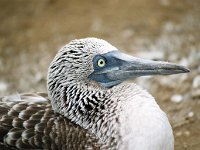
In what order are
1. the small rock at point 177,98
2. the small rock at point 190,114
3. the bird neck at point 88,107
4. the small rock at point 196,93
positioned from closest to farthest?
the bird neck at point 88,107 → the small rock at point 190,114 → the small rock at point 196,93 → the small rock at point 177,98

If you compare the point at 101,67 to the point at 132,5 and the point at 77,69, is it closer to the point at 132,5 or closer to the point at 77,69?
the point at 77,69

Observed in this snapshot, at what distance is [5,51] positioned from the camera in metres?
11.4

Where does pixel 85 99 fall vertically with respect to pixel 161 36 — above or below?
below

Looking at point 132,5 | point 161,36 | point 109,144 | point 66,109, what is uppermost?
point 132,5

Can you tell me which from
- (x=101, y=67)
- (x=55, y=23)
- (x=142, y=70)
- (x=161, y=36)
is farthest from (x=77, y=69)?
(x=55, y=23)

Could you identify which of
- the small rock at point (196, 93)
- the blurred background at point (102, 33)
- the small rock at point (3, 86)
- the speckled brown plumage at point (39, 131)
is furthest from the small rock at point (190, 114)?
the small rock at point (3, 86)

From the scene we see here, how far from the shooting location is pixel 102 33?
37.0 feet

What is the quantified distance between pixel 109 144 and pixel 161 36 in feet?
15.4

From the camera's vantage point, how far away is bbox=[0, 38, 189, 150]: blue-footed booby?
21.3 feet

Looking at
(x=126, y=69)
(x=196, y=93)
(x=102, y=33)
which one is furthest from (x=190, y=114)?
(x=102, y=33)

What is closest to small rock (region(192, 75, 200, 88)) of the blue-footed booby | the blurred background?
the blurred background

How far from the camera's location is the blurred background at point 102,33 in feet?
33.5

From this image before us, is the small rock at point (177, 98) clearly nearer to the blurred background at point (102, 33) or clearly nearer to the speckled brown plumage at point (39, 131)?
the blurred background at point (102, 33)

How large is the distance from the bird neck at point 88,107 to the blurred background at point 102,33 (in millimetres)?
2760
